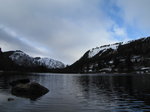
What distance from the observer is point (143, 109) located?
2658 centimetres

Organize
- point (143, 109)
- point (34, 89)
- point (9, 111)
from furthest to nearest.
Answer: point (34, 89) → point (143, 109) → point (9, 111)

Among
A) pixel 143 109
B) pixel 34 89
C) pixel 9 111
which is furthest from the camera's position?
pixel 34 89

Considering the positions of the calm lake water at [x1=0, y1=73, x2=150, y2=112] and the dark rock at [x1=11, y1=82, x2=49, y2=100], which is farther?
the dark rock at [x1=11, y1=82, x2=49, y2=100]

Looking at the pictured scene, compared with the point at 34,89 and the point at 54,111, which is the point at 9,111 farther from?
the point at 34,89

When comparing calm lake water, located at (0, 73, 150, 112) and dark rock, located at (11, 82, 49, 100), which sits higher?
dark rock, located at (11, 82, 49, 100)

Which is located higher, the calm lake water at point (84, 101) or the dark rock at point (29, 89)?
the dark rock at point (29, 89)

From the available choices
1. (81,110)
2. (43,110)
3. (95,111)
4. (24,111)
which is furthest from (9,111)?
(95,111)

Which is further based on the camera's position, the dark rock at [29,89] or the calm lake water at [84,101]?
the dark rock at [29,89]

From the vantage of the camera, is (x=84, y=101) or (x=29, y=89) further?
(x=29, y=89)

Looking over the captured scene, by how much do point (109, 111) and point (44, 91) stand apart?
79.6ft

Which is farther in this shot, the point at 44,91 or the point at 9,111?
the point at 44,91

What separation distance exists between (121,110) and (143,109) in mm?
2920

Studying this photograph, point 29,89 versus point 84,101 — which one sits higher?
point 29,89

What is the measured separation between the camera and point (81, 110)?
85.4 feet
